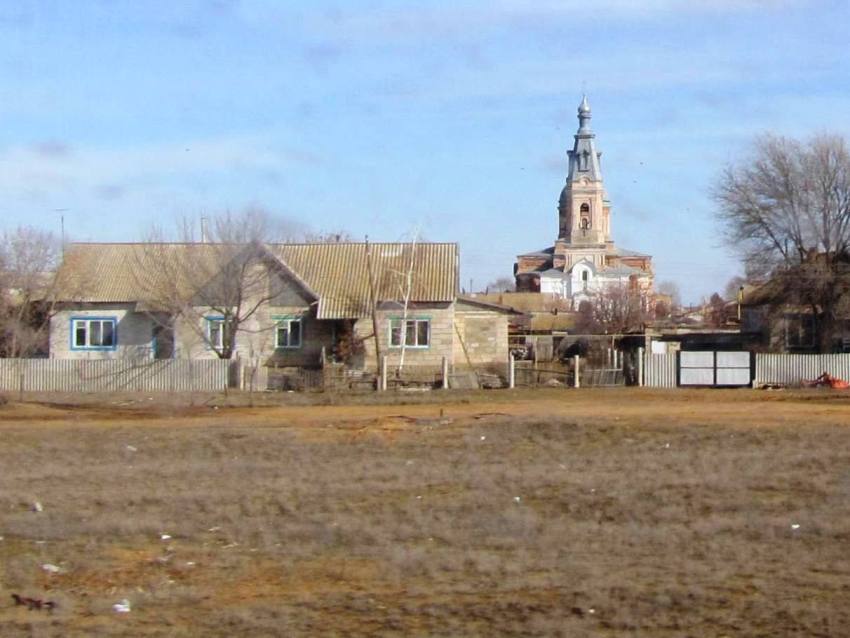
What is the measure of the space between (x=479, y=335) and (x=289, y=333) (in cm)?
765

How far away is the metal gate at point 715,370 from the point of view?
4609cm

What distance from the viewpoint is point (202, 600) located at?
10602mm

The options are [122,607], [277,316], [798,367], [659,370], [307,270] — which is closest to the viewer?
[122,607]

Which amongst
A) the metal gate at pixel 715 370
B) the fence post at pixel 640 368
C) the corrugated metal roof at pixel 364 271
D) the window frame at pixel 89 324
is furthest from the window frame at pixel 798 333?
the window frame at pixel 89 324

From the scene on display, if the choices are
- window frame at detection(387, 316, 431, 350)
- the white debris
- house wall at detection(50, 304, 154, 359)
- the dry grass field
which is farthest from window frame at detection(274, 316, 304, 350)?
the white debris

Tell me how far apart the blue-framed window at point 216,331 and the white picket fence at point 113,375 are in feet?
15.3

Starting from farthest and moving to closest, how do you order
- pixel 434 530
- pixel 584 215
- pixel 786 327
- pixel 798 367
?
pixel 584 215, pixel 786 327, pixel 798 367, pixel 434 530

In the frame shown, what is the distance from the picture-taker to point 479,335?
51.8 meters

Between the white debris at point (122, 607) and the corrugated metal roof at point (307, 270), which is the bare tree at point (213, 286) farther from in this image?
the white debris at point (122, 607)

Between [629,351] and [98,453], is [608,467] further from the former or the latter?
A: [629,351]

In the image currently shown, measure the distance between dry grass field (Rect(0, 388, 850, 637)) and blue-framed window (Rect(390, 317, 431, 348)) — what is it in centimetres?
2409

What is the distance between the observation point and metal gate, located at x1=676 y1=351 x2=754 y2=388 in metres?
46.1

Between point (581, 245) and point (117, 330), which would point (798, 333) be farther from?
point (581, 245)

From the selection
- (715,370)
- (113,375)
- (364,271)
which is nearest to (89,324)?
(113,375)
